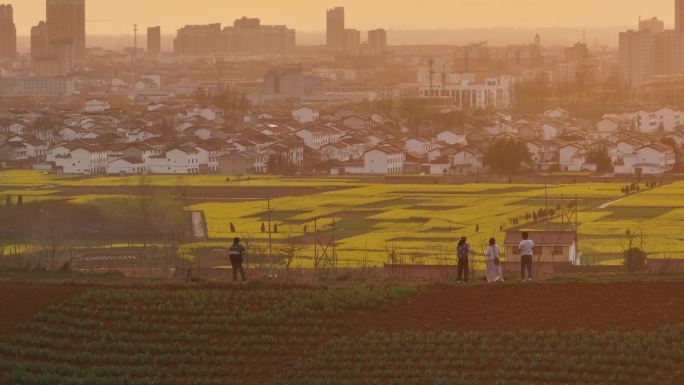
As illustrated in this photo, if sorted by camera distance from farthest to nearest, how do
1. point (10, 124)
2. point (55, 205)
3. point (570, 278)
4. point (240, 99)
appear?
1. point (240, 99)
2. point (10, 124)
3. point (55, 205)
4. point (570, 278)

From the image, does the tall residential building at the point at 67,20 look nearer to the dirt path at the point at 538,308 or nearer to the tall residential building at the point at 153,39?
the tall residential building at the point at 153,39

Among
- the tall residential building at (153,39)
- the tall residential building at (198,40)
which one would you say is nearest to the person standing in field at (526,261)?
the tall residential building at (198,40)

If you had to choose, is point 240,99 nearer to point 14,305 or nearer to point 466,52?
point 466,52

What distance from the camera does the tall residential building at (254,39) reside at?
122 m

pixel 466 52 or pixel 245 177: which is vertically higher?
pixel 466 52

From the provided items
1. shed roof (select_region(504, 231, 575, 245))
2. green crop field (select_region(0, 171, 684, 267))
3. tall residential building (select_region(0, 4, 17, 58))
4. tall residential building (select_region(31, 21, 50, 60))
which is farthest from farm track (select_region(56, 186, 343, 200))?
tall residential building (select_region(0, 4, 17, 58))

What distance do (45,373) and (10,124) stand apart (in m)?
40.0

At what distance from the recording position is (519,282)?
12.8 meters

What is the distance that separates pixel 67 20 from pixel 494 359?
99350mm

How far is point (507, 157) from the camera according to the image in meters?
37.3

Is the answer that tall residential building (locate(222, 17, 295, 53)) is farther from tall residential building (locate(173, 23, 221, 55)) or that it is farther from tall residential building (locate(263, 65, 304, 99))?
tall residential building (locate(263, 65, 304, 99))

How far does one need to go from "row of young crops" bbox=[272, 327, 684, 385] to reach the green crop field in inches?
288

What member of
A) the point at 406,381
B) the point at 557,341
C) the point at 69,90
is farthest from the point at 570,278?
the point at 69,90

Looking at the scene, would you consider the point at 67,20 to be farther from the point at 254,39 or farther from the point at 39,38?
the point at 254,39
